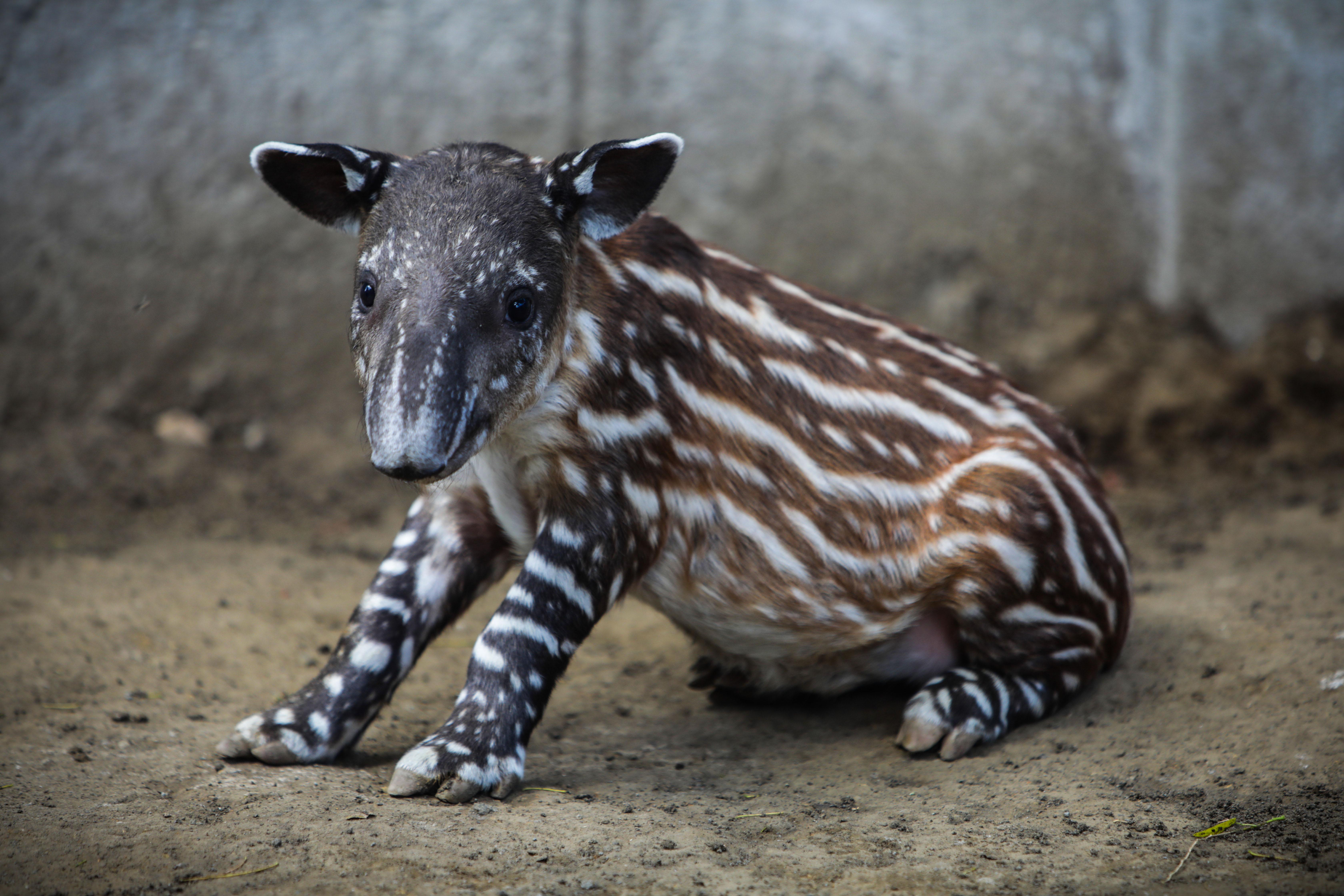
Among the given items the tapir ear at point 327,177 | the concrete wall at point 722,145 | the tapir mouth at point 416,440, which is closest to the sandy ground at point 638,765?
the tapir mouth at point 416,440

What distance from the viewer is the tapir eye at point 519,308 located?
12.0 feet

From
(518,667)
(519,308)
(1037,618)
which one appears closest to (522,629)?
(518,667)

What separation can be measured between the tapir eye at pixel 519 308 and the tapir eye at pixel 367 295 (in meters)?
0.42

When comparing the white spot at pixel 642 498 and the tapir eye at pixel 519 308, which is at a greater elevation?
the tapir eye at pixel 519 308

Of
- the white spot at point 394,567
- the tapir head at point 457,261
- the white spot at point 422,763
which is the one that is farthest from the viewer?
the white spot at point 394,567

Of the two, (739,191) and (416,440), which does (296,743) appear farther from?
(739,191)

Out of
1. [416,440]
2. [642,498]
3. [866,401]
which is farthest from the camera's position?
[866,401]

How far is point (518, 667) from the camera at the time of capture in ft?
12.4

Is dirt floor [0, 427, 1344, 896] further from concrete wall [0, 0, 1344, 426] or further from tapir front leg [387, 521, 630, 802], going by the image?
concrete wall [0, 0, 1344, 426]

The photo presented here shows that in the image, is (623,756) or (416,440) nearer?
(416,440)

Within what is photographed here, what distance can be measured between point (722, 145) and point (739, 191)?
0.30 m

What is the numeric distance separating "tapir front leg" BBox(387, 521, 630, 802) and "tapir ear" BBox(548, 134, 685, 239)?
104cm

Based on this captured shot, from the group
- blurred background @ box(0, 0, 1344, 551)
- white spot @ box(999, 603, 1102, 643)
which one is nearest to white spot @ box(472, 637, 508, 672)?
white spot @ box(999, 603, 1102, 643)

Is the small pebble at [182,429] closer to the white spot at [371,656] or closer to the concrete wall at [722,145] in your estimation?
the concrete wall at [722,145]
